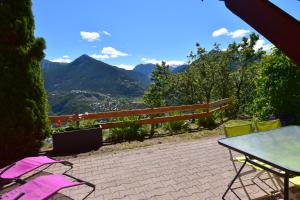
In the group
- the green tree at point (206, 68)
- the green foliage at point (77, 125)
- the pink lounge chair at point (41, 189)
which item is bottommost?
the pink lounge chair at point (41, 189)

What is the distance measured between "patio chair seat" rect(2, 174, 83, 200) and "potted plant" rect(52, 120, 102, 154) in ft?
15.2

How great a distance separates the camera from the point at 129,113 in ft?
32.4

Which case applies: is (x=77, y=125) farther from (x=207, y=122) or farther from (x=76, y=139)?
(x=207, y=122)

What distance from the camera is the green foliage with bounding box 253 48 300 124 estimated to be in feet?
25.7

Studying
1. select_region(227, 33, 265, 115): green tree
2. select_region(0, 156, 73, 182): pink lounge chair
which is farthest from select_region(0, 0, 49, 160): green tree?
select_region(227, 33, 265, 115): green tree

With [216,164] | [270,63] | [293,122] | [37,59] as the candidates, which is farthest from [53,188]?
[270,63]

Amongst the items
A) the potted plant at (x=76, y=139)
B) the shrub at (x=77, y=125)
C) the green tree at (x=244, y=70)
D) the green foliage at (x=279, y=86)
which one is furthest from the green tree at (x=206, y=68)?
the potted plant at (x=76, y=139)

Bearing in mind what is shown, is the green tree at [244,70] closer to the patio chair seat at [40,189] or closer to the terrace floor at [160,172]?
the terrace floor at [160,172]

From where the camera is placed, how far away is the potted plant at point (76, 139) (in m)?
8.29

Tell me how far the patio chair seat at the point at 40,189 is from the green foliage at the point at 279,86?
6148 mm

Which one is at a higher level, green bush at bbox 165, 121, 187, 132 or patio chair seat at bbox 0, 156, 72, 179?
green bush at bbox 165, 121, 187, 132

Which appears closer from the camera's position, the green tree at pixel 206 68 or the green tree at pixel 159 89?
the green tree at pixel 206 68

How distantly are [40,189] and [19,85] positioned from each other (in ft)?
14.9

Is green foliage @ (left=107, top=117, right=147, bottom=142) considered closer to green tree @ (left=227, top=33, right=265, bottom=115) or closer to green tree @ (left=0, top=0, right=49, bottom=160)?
green tree @ (left=0, top=0, right=49, bottom=160)
